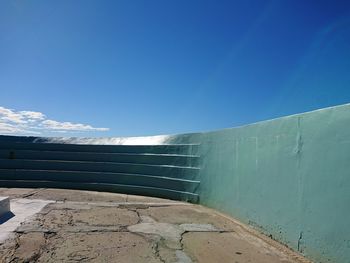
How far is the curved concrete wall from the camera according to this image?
378 centimetres

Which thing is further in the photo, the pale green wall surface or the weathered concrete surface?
the weathered concrete surface

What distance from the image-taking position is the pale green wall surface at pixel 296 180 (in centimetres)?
367

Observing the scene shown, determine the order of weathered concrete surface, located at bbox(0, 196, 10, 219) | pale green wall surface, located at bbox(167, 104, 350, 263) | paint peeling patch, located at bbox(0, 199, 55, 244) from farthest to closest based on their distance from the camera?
1. weathered concrete surface, located at bbox(0, 196, 10, 219)
2. paint peeling patch, located at bbox(0, 199, 55, 244)
3. pale green wall surface, located at bbox(167, 104, 350, 263)

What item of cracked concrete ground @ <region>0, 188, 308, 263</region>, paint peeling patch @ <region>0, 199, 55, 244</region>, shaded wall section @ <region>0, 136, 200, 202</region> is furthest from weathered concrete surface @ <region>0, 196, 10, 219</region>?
shaded wall section @ <region>0, 136, 200, 202</region>

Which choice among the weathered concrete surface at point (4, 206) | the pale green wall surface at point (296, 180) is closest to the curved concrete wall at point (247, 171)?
the pale green wall surface at point (296, 180)

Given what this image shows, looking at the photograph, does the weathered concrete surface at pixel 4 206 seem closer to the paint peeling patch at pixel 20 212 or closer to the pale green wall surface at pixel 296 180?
the paint peeling patch at pixel 20 212

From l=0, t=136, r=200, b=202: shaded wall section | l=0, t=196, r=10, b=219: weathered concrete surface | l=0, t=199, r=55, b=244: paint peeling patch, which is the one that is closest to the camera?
l=0, t=199, r=55, b=244: paint peeling patch

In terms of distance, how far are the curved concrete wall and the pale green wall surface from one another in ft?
0.03

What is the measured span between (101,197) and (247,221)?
3.98 meters

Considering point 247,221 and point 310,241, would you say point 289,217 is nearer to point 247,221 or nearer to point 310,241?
point 310,241

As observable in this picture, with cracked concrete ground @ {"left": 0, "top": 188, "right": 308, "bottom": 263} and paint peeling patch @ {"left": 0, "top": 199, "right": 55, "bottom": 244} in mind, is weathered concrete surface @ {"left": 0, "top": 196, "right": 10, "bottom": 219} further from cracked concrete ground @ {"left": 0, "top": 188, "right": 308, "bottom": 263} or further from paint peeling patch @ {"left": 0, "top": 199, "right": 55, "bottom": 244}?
cracked concrete ground @ {"left": 0, "top": 188, "right": 308, "bottom": 263}

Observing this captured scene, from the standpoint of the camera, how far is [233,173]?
259 inches

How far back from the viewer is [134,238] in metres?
4.84

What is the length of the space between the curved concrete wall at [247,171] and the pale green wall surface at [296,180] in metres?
0.01
